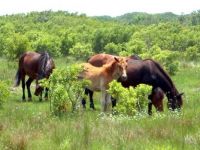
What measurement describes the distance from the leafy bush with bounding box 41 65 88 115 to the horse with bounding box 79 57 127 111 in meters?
1.24

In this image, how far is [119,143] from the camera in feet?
24.5

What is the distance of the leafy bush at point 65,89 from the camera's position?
41.7 feet

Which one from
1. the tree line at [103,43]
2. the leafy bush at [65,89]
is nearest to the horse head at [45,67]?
the leafy bush at [65,89]

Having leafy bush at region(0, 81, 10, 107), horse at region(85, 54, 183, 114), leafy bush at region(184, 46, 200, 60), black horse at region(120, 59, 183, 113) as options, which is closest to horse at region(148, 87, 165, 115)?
horse at region(85, 54, 183, 114)

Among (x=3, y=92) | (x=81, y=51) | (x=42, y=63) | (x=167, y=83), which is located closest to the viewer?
(x=167, y=83)

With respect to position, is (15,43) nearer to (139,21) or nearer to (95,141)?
(95,141)

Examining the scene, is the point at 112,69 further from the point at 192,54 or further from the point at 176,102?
the point at 192,54

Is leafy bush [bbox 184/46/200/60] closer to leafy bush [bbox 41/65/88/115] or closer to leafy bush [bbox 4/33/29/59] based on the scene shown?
leafy bush [bbox 4/33/29/59]

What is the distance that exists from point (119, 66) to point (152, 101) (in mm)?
1537

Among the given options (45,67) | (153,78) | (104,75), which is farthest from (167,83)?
(45,67)

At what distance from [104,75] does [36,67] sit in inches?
207

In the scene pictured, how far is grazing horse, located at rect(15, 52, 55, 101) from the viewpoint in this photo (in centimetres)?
1808

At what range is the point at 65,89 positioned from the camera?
1316 cm

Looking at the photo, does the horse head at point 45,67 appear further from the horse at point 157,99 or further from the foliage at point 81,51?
the foliage at point 81,51
